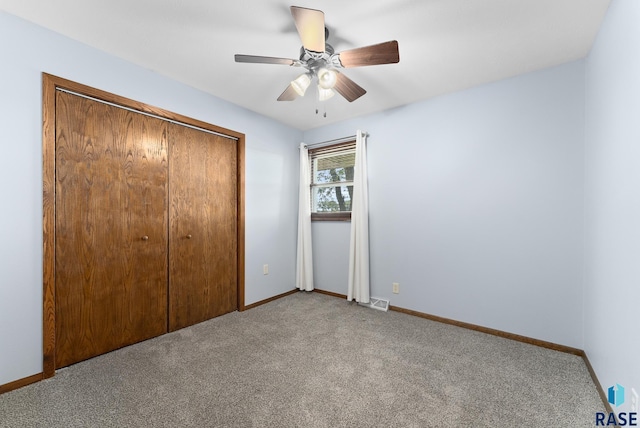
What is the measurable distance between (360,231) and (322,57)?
194 cm

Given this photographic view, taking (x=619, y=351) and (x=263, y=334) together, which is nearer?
(x=619, y=351)

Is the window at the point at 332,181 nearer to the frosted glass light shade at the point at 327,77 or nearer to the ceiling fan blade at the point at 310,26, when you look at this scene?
the frosted glass light shade at the point at 327,77

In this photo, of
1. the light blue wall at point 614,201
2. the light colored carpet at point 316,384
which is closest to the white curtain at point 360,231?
the light colored carpet at point 316,384

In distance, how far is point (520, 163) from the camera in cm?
A: 242

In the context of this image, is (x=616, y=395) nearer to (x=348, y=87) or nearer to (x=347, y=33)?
(x=348, y=87)

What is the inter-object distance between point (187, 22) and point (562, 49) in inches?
104

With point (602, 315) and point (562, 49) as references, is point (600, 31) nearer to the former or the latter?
point (562, 49)

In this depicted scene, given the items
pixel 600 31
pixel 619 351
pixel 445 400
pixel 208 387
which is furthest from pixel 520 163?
pixel 208 387

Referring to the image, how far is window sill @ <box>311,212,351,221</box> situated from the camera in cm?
357

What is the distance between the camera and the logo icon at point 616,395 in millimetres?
1370

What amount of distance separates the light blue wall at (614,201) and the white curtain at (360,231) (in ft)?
6.20

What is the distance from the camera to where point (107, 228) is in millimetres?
2178

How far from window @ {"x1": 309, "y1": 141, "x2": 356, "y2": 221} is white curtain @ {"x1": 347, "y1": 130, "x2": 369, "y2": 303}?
9.2 inches

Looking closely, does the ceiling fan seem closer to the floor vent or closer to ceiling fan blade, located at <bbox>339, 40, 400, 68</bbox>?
ceiling fan blade, located at <bbox>339, 40, 400, 68</bbox>
